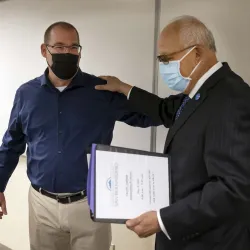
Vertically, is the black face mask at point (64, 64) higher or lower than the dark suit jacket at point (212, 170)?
higher

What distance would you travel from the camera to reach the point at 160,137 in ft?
6.16

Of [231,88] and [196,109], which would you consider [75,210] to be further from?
[231,88]

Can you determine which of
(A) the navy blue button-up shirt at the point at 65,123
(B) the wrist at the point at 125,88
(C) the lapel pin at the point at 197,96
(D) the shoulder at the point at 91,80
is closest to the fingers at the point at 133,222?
(C) the lapel pin at the point at 197,96

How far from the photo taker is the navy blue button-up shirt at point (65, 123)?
1.64m

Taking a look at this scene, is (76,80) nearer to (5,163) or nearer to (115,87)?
(115,87)

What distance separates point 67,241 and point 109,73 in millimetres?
964

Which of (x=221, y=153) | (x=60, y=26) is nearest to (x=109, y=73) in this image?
(x=60, y=26)

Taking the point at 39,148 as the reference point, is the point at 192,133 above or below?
above

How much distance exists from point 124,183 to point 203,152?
0.29 m

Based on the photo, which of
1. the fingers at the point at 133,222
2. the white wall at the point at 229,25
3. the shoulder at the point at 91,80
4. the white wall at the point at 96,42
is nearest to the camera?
the fingers at the point at 133,222

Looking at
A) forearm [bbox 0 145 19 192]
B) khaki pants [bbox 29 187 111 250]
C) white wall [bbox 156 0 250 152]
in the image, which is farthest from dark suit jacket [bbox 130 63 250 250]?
forearm [bbox 0 145 19 192]

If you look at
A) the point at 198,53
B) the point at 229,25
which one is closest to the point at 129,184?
the point at 198,53

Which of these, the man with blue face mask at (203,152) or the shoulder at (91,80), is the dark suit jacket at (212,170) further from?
the shoulder at (91,80)

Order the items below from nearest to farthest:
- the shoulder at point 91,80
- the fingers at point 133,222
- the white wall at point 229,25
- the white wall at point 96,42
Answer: the fingers at point 133,222 < the white wall at point 229,25 < the shoulder at point 91,80 < the white wall at point 96,42
